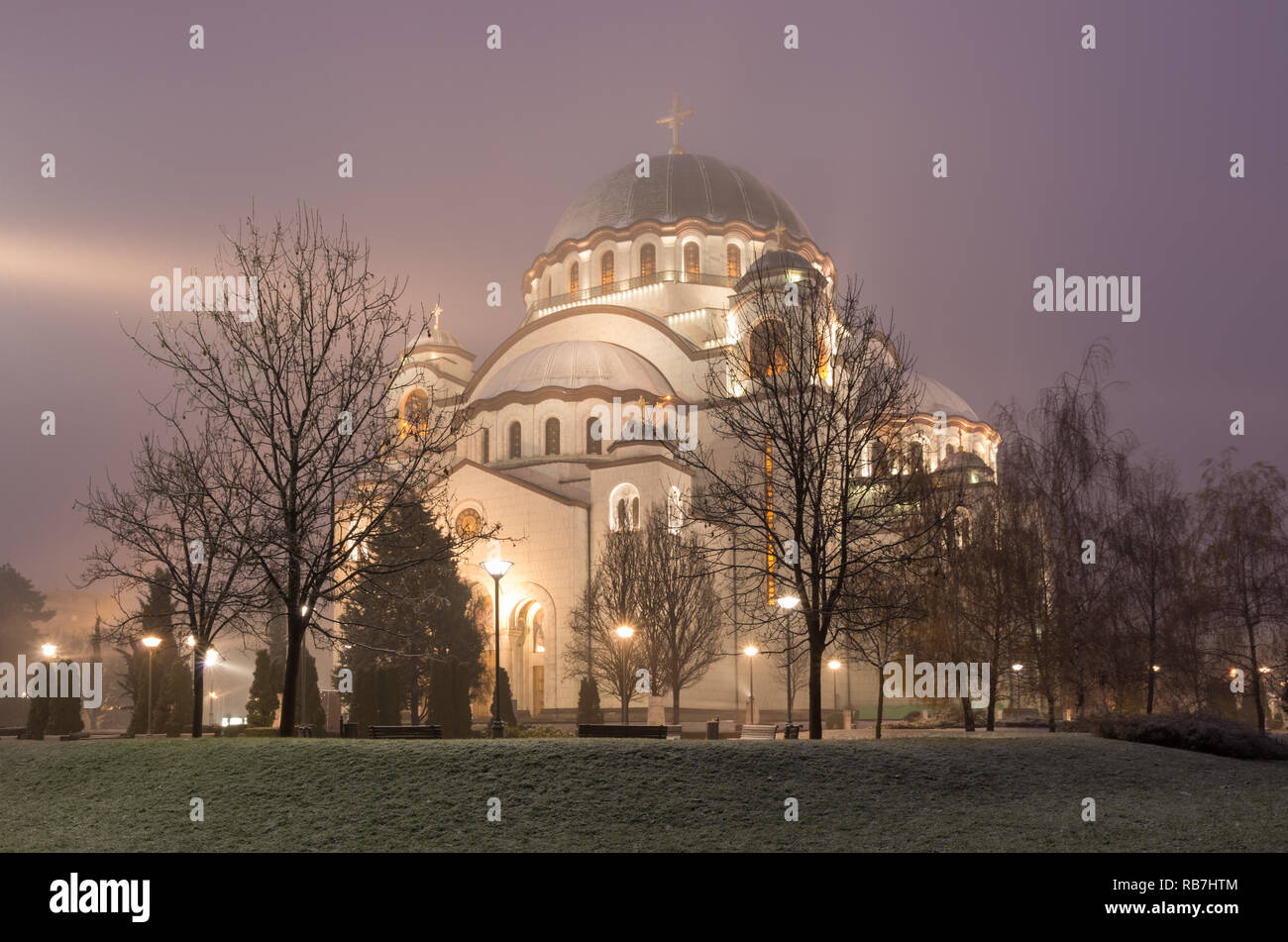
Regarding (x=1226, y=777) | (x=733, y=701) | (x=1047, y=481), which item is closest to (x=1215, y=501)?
(x=1047, y=481)

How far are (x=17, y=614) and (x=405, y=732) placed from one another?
55.8 m

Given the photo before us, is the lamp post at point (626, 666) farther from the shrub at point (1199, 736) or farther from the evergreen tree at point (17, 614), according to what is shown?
the evergreen tree at point (17, 614)

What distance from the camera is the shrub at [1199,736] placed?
18516 mm

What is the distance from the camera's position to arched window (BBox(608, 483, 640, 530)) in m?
42.8

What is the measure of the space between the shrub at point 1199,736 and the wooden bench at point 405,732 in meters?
11.8

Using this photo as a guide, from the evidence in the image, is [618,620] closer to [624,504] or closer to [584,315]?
[624,504]

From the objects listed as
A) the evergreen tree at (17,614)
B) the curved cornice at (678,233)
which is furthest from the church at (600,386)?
the evergreen tree at (17,614)

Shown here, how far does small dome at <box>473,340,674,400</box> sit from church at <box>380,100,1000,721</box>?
78mm

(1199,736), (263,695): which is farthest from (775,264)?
(1199,736)

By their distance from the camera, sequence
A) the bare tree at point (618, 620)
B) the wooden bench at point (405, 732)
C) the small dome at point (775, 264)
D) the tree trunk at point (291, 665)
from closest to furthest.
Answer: the tree trunk at point (291, 665), the wooden bench at point (405, 732), the bare tree at point (618, 620), the small dome at point (775, 264)

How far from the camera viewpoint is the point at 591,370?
48.2 meters

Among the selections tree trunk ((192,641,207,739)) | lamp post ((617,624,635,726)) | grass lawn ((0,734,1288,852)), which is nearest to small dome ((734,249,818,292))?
lamp post ((617,624,635,726))

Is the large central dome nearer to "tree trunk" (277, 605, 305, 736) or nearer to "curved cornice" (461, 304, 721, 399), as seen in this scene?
"curved cornice" (461, 304, 721, 399)

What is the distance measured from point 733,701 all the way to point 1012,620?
18.7 m
